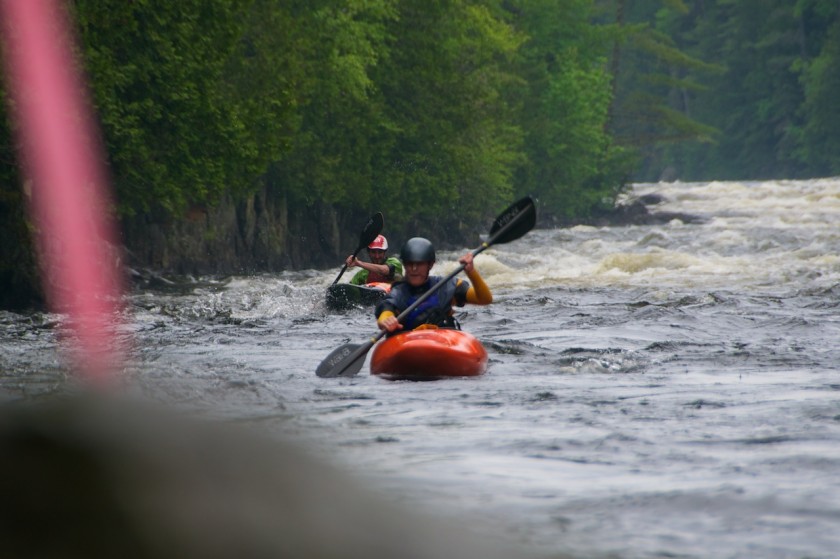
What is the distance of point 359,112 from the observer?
28391 millimetres

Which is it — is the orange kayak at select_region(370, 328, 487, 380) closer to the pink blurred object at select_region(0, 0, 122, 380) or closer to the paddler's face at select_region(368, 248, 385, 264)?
the pink blurred object at select_region(0, 0, 122, 380)

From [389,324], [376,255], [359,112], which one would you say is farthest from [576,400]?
[359,112]

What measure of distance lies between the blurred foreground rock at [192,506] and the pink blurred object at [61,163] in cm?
714

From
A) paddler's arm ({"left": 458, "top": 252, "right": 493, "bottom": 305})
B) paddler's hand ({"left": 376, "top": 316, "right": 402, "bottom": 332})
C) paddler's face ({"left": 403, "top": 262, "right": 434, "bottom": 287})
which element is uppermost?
paddler's face ({"left": 403, "top": 262, "right": 434, "bottom": 287})

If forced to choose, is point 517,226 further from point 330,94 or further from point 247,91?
point 330,94

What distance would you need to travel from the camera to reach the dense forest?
61.3ft

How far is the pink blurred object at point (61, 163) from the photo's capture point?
1548 cm

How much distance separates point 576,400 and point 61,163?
10.2m

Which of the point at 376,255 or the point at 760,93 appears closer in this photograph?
the point at 376,255

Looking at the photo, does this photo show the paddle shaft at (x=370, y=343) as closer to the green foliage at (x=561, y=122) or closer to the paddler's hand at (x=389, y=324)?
the paddler's hand at (x=389, y=324)

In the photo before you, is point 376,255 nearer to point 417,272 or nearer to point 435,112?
point 417,272

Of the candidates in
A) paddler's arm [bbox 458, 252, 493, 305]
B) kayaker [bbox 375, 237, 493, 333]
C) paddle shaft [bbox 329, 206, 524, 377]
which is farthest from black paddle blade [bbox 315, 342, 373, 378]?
paddler's arm [bbox 458, 252, 493, 305]

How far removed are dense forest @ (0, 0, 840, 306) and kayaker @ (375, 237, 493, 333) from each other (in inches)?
264

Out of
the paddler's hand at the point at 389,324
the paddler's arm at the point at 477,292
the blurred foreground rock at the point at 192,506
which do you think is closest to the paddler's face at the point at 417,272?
the paddler's arm at the point at 477,292
